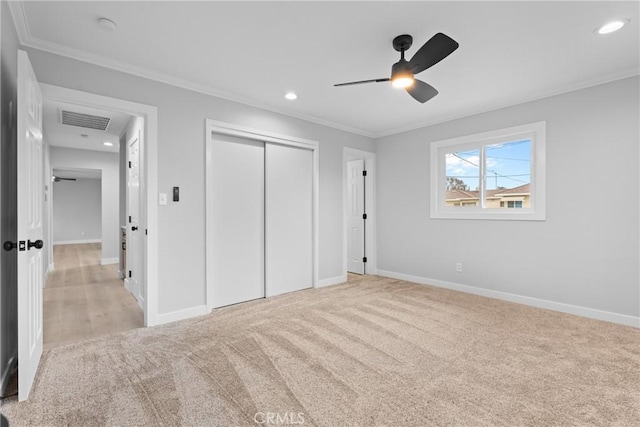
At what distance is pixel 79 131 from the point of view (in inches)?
201

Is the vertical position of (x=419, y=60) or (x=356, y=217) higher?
(x=419, y=60)

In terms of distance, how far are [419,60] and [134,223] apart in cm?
378

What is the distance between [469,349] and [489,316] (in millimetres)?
995

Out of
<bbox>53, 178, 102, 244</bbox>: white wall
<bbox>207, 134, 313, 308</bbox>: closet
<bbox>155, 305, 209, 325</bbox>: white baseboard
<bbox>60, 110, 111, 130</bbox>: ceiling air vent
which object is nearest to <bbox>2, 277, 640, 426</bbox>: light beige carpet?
<bbox>155, 305, 209, 325</bbox>: white baseboard

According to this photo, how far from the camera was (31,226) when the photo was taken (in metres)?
2.04

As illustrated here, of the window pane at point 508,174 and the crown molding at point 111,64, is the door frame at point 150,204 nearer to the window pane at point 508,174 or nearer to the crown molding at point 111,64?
the crown molding at point 111,64

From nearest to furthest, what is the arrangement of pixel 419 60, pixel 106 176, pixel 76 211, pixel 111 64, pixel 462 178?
pixel 419 60 → pixel 111 64 → pixel 462 178 → pixel 106 176 → pixel 76 211

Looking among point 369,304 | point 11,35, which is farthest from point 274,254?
point 11,35

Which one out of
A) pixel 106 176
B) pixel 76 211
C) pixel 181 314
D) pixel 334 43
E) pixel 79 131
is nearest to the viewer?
pixel 334 43

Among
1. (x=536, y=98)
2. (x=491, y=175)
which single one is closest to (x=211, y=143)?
(x=491, y=175)

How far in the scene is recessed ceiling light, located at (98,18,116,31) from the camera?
2.16 m

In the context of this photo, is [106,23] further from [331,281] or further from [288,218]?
[331,281]

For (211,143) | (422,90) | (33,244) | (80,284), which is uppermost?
(422,90)

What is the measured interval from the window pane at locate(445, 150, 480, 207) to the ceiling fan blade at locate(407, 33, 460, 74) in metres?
2.48
